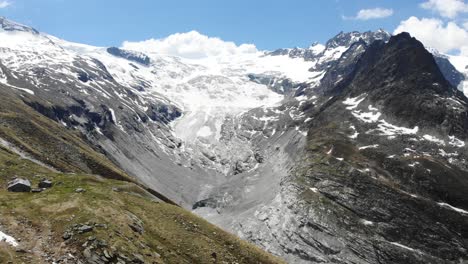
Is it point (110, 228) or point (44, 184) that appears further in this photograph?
point (44, 184)

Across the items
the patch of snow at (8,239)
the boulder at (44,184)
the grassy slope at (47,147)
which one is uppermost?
the patch of snow at (8,239)

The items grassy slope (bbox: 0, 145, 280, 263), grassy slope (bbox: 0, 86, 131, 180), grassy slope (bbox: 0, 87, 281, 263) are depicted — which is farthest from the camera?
grassy slope (bbox: 0, 86, 131, 180)

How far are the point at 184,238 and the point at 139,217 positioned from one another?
715 centimetres

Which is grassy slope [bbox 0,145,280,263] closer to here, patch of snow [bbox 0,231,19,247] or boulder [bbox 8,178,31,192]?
patch of snow [bbox 0,231,19,247]

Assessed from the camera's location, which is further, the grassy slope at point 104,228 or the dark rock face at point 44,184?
the dark rock face at point 44,184

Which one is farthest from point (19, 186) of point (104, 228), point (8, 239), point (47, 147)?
point (47, 147)

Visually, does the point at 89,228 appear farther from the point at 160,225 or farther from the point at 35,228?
the point at 160,225

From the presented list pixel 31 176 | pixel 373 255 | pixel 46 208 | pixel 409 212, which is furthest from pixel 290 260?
pixel 46 208

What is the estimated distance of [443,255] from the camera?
180m

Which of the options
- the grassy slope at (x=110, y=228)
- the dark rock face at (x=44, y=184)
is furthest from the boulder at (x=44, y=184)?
the grassy slope at (x=110, y=228)

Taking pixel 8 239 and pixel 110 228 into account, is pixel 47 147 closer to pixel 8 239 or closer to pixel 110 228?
pixel 110 228

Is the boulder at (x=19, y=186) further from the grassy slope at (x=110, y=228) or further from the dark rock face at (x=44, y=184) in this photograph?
the dark rock face at (x=44, y=184)

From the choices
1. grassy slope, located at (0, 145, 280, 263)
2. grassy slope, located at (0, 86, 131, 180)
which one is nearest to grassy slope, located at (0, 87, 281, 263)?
grassy slope, located at (0, 145, 280, 263)

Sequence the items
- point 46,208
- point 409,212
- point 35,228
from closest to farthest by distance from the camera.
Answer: point 35,228, point 46,208, point 409,212
